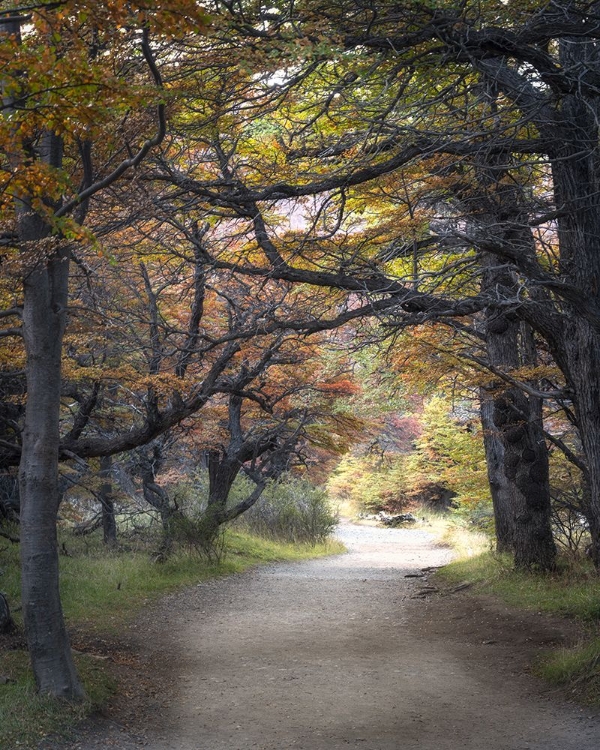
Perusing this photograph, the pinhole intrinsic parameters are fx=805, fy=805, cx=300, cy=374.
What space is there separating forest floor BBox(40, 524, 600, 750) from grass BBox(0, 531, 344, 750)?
0.79 ft

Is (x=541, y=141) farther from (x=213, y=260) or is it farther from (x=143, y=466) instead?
(x=143, y=466)

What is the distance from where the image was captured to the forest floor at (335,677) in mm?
6551

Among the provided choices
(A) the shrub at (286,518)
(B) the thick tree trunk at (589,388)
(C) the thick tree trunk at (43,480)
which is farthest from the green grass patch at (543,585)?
(A) the shrub at (286,518)

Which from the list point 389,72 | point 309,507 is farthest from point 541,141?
point 309,507

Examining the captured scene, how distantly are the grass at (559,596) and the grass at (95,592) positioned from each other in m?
4.30

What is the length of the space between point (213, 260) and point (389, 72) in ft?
10.0

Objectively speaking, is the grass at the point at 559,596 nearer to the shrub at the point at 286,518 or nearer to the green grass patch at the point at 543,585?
the green grass patch at the point at 543,585

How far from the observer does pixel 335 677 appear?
8516 mm

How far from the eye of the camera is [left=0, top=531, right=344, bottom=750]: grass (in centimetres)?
611

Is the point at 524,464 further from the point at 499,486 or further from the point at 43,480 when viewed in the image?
the point at 43,480

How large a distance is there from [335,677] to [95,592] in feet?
17.0

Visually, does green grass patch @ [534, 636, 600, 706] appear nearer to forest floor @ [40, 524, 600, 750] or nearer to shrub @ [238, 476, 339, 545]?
forest floor @ [40, 524, 600, 750]

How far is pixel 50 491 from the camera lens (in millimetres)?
6719

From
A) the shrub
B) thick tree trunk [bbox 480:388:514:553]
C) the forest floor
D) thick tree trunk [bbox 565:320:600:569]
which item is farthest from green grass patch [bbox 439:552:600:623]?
the shrub
